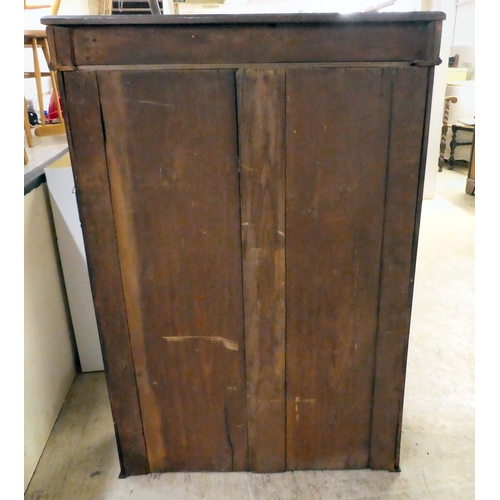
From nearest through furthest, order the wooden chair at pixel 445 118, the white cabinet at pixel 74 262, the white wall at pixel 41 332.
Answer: the white wall at pixel 41 332 → the white cabinet at pixel 74 262 → the wooden chair at pixel 445 118

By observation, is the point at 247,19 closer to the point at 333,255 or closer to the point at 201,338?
the point at 333,255

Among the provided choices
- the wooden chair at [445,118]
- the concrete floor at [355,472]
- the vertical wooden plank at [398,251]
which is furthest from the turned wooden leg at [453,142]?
the vertical wooden plank at [398,251]

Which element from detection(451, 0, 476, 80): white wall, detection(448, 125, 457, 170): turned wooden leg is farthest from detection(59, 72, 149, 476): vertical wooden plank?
detection(451, 0, 476, 80): white wall

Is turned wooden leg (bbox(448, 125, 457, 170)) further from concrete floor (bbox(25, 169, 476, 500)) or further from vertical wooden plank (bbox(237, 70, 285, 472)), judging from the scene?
vertical wooden plank (bbox(237, 70, 285, 472))

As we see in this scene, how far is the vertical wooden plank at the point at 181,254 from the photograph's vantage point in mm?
1034

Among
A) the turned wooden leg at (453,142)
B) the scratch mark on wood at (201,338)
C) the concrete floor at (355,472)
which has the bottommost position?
the concrete floor at (355,472)

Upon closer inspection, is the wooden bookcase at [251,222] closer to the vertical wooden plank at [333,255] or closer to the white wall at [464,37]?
the vertical wooden plank at [333,255]

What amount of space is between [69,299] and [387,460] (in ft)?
4.02

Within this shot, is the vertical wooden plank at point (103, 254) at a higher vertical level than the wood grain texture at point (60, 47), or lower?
lower

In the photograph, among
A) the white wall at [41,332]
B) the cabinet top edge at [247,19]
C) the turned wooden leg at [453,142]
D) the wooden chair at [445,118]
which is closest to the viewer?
the cabinet top edge at [247,19]

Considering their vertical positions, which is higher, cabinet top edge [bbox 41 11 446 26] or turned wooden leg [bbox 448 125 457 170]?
cabinet top edge [bbox 41 11 446 26]

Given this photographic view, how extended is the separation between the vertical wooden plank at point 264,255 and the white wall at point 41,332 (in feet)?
2.18

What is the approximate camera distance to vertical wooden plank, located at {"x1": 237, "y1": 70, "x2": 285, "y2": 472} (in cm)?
103

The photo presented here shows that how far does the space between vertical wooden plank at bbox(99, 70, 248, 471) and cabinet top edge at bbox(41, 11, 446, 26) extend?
10cm
